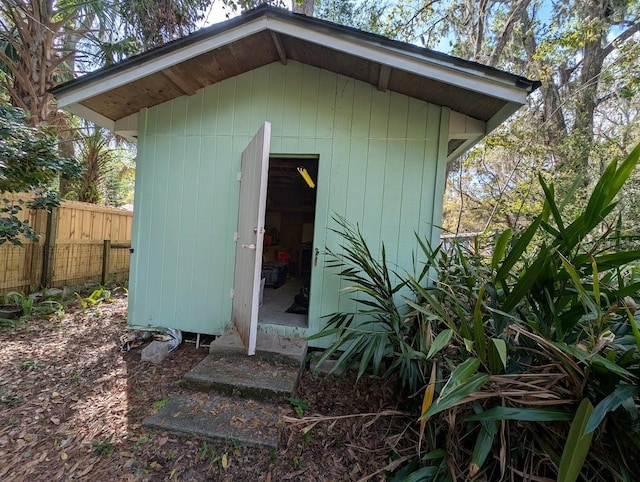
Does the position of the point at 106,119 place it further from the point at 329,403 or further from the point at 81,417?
the point at 329,403

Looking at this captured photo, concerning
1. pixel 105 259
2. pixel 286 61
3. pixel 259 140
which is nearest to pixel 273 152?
pixel 259 140

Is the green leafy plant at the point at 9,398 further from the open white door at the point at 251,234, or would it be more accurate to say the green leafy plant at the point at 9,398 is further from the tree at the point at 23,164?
the tree at the point at 23,164

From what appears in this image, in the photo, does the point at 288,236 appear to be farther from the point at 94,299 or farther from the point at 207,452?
the point at 207,452

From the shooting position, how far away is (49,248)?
4.54 meters

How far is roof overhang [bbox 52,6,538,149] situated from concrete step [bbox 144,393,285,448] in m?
2.76

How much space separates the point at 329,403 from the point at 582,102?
30.2 ft

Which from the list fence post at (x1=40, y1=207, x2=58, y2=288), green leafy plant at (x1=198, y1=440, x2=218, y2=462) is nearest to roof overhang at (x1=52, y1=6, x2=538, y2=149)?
fence post at (x1=40, y1=207, x2=58, y2=288)

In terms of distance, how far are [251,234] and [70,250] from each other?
14.0 feet

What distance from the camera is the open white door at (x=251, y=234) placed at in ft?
7.79

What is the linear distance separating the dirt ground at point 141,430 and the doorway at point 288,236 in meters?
1.31

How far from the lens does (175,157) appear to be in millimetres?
3201

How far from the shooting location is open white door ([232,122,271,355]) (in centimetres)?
238

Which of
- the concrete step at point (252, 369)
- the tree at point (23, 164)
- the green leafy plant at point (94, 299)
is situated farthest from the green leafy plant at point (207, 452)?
the green leafy plant at point (94, 299)

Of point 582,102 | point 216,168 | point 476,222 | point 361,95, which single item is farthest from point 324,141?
point 476,222
